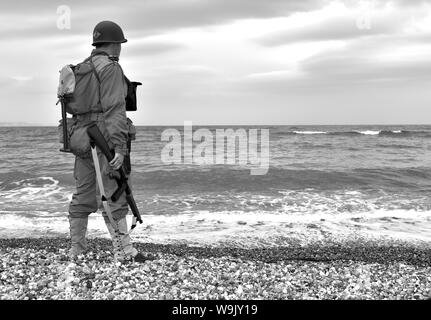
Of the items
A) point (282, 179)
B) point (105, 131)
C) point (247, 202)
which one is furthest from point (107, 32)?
point (282, 179)

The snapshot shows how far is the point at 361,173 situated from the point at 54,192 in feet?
43.0

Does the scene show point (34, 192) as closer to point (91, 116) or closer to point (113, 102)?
point (91, 116)

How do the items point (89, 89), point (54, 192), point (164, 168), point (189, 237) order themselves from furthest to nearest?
point (164, 168), point (54, 192), point (189, 237), point (89, 89)

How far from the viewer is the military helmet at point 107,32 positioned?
5148 mm

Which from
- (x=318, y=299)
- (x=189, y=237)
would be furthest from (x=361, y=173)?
(x=318, y=299)

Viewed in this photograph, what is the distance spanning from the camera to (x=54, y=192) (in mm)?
15328

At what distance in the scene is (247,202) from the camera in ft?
44.2

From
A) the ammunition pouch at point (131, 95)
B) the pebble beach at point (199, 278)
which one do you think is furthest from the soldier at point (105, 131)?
the pebble beach at point (199, 278)

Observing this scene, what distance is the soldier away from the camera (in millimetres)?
4953

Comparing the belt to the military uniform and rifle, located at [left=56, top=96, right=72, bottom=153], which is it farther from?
rifle, located at [left=56, top=96, right=72, bottom=153]

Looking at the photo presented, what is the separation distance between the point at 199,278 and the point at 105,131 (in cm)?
205

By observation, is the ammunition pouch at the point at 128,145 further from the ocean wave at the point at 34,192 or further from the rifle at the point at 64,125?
the ocean wave at the point at 34,192
